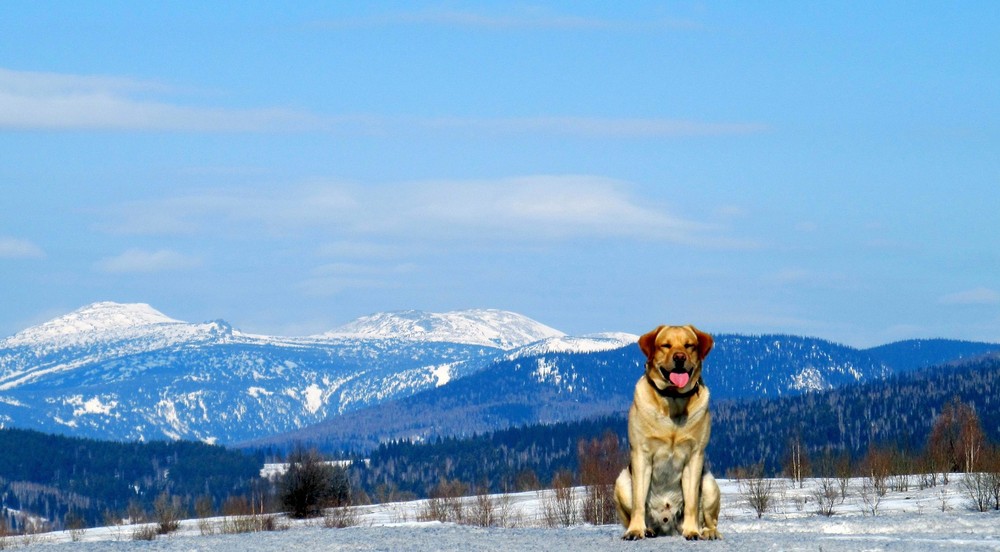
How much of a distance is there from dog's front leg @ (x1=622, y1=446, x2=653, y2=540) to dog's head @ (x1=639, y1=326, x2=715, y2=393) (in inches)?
52.5

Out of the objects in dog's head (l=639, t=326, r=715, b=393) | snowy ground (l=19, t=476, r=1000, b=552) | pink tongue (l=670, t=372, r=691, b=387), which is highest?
dog's head (l=639, t=326, r=715, b=393)

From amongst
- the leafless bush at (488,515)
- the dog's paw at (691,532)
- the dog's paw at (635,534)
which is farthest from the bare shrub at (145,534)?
the dog's paw at (691,532)

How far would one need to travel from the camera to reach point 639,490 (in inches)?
982

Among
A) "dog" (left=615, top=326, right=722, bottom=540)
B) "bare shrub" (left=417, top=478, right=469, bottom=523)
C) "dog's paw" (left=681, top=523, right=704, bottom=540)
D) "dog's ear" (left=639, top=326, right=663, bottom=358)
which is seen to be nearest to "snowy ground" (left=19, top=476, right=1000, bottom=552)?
"dog's paw" (left=681, top=523, right=704, bottom=540)

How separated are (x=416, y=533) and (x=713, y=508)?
7.49 metres

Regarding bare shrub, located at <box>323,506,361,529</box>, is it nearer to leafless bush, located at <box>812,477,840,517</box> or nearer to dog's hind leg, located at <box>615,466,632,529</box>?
leafless bush, located at <box>812,477,840,517</box>

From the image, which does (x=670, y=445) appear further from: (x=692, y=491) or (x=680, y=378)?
(x=680, y=378)

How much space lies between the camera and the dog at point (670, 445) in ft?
78.2

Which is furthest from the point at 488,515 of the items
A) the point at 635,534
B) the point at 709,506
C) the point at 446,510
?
the point at 635,534

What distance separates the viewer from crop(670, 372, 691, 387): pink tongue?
23.8 metres

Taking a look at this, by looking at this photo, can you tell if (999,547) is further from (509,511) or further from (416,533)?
(509,511)

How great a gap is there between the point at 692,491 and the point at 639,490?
2.84ft

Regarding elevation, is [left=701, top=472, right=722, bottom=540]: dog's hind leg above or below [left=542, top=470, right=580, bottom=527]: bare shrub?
above

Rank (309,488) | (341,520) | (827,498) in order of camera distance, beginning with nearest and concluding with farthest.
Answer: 1. (827,498)
2. (341,520)
3. (309,488)
